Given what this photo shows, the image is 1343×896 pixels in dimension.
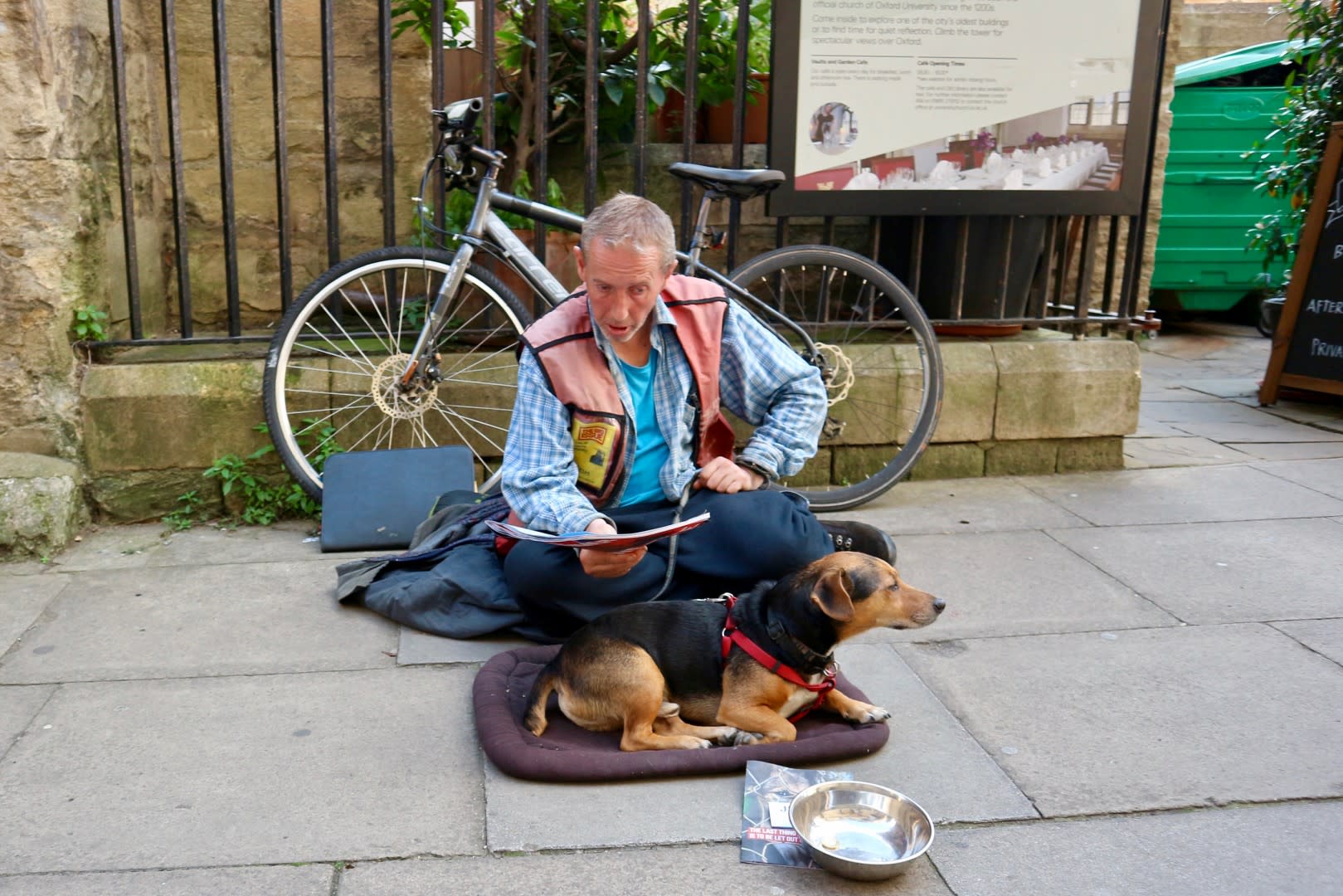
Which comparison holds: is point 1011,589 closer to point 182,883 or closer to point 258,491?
point 182,883

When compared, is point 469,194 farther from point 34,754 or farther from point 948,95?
point 34,754

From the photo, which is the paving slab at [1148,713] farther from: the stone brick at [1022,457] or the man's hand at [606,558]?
the stone brick at [1022,457]

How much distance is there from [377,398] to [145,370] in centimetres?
93

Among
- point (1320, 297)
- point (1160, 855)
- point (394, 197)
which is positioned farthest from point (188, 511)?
point (1320, 297)

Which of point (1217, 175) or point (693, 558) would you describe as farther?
point (1217, 175)

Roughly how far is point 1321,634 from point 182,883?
3214mm

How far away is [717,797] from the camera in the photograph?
8.96 feet

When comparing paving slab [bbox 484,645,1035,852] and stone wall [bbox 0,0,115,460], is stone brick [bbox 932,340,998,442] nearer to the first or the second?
paving slab [bbox 484,645,1035,852]

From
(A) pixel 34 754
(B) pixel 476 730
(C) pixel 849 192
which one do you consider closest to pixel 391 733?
(B) pixel 476 730

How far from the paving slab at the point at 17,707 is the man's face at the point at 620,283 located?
5.87 feet

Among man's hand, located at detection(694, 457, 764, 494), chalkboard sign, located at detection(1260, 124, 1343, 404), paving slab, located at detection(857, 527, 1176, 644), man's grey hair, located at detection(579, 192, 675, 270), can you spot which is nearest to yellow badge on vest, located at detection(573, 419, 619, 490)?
man's hand, located at detection(694, 457, 764, 494)

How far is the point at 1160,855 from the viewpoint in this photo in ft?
8.22

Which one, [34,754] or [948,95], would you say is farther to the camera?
[948,95]

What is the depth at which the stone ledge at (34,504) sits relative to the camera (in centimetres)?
423
